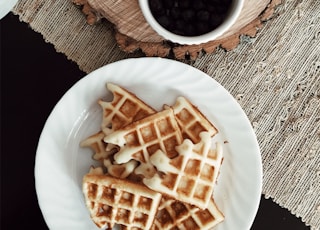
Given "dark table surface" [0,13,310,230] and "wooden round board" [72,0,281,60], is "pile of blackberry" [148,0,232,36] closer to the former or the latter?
"wooden round board" [72,0,281,60]

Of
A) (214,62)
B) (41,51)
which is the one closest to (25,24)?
(41,51)

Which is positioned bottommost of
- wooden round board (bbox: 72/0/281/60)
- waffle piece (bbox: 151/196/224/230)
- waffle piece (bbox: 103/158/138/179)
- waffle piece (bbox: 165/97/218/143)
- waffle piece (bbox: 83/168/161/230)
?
waffle piece (bbox: 151/196/224/230)

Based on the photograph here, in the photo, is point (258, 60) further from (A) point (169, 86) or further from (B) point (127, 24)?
(B) point (127, 24)

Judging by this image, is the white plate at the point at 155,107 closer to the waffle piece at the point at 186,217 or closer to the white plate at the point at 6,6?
the waffle piece at the point at 186,217

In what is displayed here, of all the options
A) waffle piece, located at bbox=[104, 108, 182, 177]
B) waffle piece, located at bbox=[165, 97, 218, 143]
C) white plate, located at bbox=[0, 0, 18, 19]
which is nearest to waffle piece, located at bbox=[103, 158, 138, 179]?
waffle piece, located at bbox=[104, 108, 182, 177]

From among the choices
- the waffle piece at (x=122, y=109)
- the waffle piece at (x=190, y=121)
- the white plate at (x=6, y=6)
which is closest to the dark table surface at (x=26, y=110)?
the white plate at (x=6, y=6)
